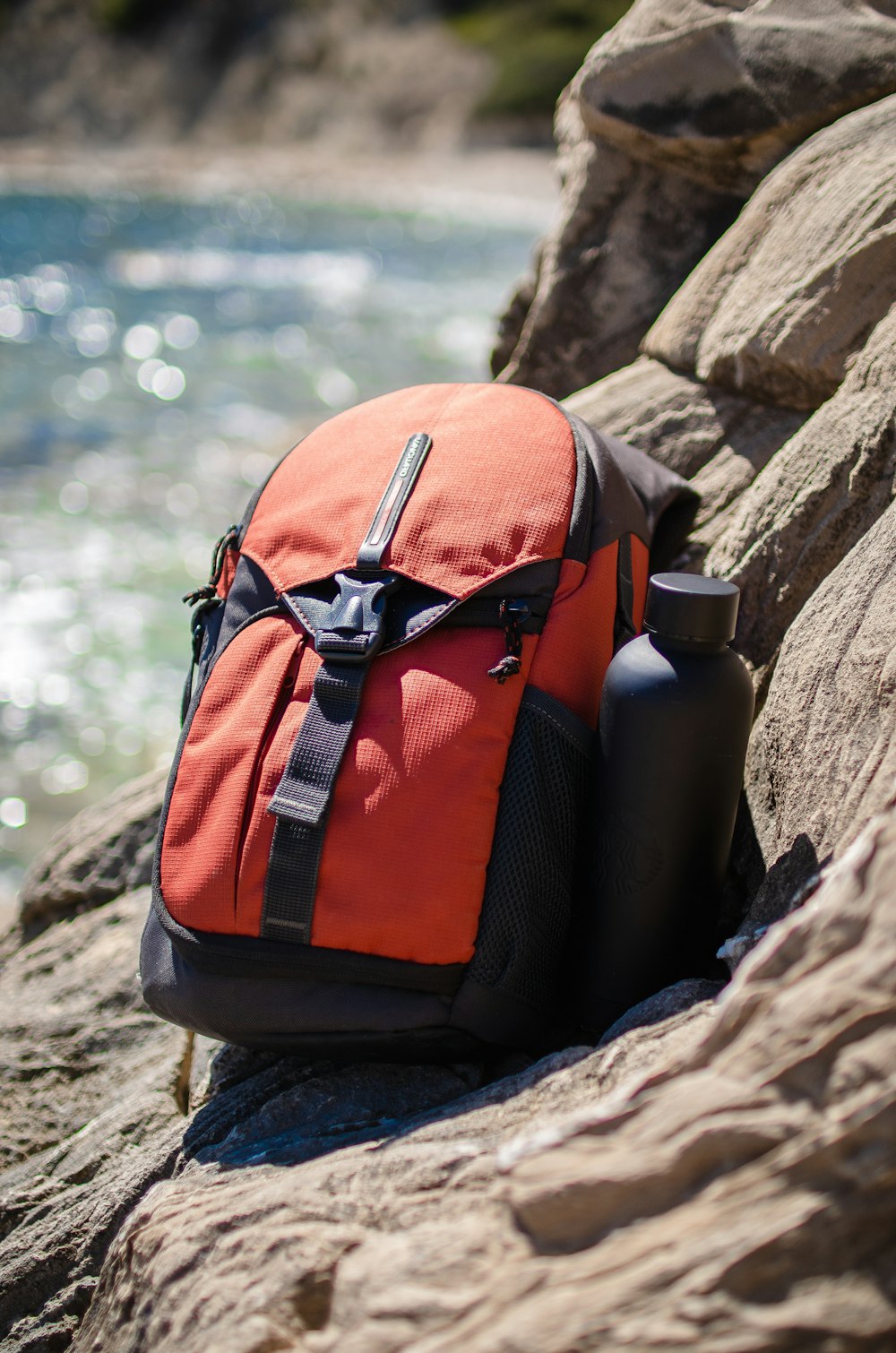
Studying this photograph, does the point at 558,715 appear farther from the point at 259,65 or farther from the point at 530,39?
the point at 259,65

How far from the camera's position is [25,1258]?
1885 millimetres

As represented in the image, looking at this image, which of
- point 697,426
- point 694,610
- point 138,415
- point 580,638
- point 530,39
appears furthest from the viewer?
point 530,39

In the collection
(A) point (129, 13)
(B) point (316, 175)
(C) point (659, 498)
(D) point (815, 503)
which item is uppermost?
(D) point (815, 503)

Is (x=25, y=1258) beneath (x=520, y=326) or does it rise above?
beneath

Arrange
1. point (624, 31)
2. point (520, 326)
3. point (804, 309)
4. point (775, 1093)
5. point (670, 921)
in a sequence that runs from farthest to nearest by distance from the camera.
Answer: point (520, 326)
point (624, 31)
point (804, 309)
point (670, 921)
point (775, 1093)

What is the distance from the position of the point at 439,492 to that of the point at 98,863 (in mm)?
1587

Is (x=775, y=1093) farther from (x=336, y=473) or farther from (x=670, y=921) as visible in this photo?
(x=336, y=473)

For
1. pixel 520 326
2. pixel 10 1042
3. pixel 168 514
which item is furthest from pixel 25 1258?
pixel 168 514

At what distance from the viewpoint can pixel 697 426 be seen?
267 centimetres

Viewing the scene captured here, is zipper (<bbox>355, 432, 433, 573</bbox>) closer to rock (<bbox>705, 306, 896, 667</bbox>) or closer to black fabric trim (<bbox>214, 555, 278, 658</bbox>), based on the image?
black fabric trim (<bbox>214, 555, 278, 658</bbox>)

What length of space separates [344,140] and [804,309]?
50.3 meters

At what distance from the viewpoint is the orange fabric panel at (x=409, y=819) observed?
168 cm

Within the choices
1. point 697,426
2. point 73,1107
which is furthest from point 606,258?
point 73,1107

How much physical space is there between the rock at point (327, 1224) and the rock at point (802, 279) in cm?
156
